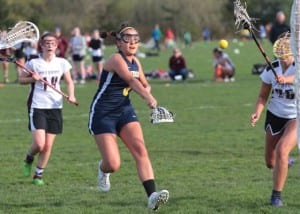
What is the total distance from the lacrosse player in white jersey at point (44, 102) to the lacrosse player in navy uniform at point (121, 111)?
1.81 m

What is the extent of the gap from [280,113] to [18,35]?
10.7ft

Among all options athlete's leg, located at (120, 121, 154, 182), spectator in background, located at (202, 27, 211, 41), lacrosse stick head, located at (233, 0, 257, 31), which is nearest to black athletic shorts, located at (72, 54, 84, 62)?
athlete's leg, located at (120, 121, 154, 182)

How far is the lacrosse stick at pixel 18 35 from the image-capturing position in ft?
31.6

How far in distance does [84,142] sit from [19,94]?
417 inches

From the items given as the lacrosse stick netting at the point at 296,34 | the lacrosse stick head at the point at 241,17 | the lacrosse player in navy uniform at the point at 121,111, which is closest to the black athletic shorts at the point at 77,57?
the lacrosse player in navy uniform at the point at 121,111

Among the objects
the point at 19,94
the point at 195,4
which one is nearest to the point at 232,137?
the point at 19,94

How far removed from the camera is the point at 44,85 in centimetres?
1045

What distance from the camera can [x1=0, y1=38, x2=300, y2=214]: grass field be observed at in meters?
8.80

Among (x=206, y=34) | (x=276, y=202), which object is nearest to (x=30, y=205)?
(x=276, y=202)

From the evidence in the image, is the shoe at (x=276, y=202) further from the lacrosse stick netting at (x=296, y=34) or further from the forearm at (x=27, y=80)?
the forearm at (x=27, y=80)

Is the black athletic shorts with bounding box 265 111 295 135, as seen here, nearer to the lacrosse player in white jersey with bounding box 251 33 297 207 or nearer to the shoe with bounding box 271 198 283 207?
the lacrosse player in white jersey with bounding box 251 33 297 207

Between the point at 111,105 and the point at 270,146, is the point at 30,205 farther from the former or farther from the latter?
the point at 270,146

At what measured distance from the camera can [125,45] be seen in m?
8.50

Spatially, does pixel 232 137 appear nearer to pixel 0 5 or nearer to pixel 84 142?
pixel 84 142
